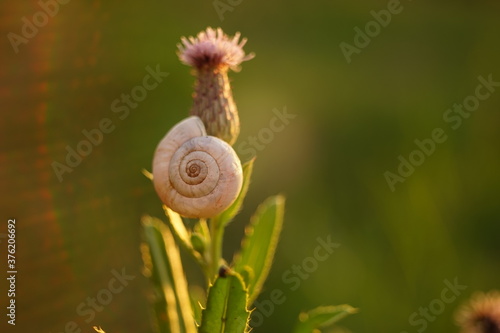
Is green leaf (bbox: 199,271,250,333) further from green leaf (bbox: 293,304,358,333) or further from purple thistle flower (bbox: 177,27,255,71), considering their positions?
purple thistle flower (bbox: 177,27,255,71)

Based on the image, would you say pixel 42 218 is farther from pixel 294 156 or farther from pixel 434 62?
pixel 434 62

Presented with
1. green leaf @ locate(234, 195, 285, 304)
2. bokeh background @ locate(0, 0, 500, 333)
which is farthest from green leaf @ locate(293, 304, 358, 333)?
bokeh background @ locate(0, 0, 500, 333)

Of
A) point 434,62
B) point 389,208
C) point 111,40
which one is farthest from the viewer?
point 434,62

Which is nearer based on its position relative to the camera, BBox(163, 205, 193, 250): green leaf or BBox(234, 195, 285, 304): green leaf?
BBox(163, 205, 193, 250): green leaf

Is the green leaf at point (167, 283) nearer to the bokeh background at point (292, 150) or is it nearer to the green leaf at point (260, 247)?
the green leaf at point (260, 247)

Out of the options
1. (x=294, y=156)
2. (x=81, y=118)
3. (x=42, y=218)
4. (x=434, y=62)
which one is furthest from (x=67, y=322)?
(x=434, y=62)

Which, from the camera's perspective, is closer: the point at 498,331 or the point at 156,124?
the point at 498,331
